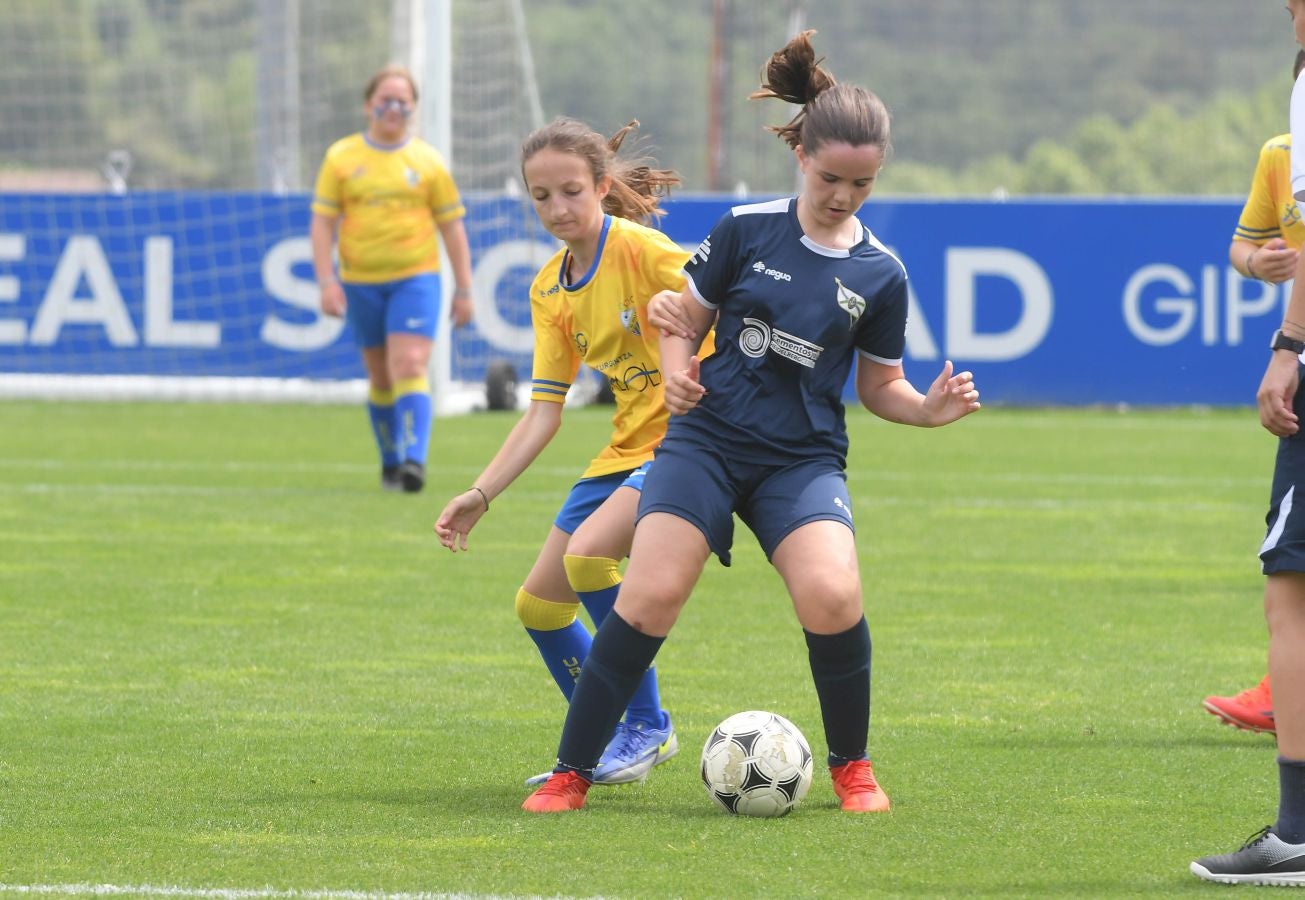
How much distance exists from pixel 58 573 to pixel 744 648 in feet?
10.2

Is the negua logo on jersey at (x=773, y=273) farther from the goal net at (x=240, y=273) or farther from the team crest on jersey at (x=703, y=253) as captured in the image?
the goal net at (x=240, y=273)

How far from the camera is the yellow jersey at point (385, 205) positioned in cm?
1116

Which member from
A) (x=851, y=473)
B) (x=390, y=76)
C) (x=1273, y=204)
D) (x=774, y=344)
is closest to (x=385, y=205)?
(x=390, y=76)

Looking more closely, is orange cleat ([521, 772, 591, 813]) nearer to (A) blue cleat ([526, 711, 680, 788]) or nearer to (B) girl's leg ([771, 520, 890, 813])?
(A) blue cleat ([526, 711, 680, 788])

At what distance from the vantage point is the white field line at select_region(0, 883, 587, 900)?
3.81 m

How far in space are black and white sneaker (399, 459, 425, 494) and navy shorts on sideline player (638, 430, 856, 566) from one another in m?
6.64

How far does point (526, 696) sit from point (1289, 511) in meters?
2.74

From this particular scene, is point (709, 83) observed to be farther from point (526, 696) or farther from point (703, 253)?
point (703, 253)

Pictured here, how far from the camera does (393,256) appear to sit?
11141 millimetres

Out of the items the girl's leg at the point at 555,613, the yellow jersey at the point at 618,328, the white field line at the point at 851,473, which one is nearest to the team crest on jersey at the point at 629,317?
the yellow jersey at the point at 618,328

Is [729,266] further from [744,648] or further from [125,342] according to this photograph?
[125,342]

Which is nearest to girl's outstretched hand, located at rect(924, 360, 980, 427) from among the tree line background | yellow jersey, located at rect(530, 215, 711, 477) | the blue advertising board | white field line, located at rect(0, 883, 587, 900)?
yellow jersey, located at rect(530, 215, 711, 477)

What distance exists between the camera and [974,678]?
21.0ft

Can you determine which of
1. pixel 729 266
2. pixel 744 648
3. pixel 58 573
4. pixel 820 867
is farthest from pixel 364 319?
pixel 820 867
